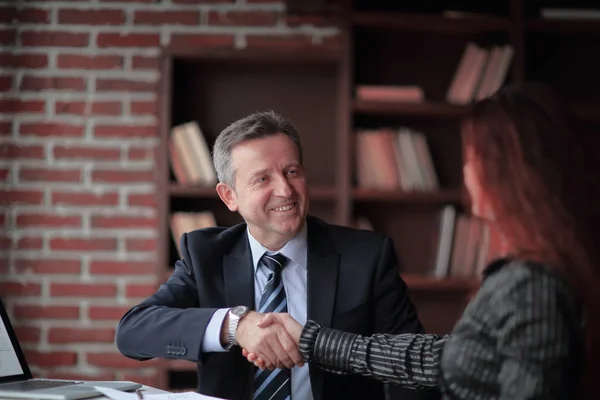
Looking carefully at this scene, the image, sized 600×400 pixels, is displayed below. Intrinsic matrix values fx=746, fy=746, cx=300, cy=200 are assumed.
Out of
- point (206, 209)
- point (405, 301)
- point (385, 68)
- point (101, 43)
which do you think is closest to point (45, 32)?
point (101, 43)

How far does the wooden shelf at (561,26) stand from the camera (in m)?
2.98

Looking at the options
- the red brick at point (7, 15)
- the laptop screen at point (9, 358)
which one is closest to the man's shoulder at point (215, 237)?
the laptop screen at point (9, 358)

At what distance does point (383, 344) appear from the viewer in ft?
5.32

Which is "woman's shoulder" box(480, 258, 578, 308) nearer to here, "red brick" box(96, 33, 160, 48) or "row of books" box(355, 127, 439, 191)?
"row of books" box(355, 127, 439, 191)

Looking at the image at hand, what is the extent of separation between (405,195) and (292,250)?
3.65ft

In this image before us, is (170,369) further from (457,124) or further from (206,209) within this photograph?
(457,124)

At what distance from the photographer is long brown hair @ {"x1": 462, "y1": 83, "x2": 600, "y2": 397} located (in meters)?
1.17

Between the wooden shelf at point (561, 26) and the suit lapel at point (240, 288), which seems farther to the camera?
the wooden shelf at point (561, 26)

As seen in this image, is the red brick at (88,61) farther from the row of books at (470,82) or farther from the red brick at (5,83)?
the row of books at (470,82)

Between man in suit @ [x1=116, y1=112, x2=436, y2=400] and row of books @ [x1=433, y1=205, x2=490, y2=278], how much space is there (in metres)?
1.10

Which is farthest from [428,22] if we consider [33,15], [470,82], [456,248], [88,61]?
[33,15]

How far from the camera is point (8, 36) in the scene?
3072 millimetres

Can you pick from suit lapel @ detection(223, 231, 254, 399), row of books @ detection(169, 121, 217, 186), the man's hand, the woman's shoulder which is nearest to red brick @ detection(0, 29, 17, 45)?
row of books @ detection(169, 121, 217, 186)

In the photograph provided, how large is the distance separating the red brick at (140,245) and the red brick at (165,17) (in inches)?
35.3
